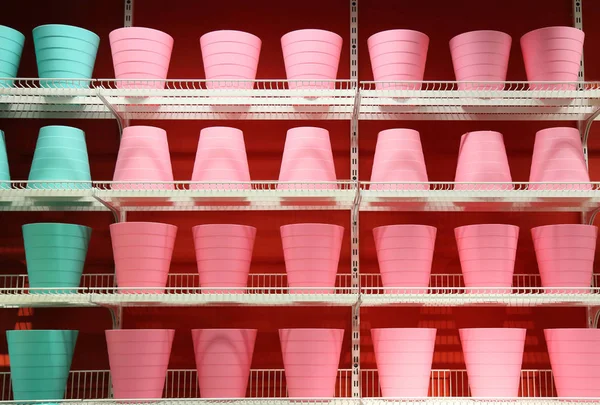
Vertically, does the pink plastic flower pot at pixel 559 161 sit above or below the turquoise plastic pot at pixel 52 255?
above

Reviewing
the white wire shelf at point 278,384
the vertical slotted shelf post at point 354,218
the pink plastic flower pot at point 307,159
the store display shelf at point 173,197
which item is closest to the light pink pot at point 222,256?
the store display shelf at point 173,197

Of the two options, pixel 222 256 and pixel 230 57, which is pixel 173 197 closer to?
pixel 222 256

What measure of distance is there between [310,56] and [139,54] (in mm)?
501

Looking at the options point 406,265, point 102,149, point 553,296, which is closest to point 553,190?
point 553,296

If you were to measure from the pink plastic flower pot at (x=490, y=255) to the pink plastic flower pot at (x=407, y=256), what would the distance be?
0.12 metres

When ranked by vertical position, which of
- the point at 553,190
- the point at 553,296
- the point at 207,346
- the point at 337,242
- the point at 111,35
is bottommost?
the point at 207,346

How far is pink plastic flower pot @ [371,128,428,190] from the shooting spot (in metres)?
2.07

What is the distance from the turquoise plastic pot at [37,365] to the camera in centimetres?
198

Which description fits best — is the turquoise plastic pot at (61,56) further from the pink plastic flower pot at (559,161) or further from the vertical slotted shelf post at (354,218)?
the pink plastic flower pot at (559,161)

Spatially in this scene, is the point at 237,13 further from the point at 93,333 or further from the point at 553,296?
the point at 553,296

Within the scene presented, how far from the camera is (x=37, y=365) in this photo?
1.99 m

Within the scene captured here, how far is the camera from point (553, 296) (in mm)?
1953

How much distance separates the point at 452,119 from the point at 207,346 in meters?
1.08

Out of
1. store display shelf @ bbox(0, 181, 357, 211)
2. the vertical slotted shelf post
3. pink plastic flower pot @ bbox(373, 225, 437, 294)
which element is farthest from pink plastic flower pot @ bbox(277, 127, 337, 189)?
pink plastic flower pot @ bbox(373, 225, 437, 294)
